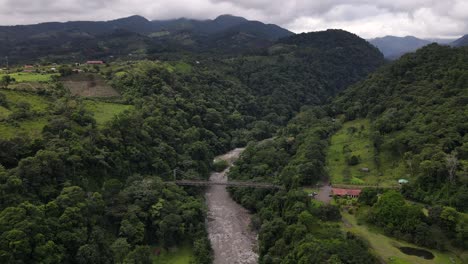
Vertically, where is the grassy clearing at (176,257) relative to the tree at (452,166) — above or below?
below

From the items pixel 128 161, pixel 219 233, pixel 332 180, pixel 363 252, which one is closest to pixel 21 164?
pixel 128 161

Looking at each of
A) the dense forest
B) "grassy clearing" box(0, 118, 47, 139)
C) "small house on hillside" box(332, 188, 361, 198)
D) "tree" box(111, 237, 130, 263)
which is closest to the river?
the dense forest

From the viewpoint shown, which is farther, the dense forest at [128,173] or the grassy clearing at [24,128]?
the grassy clearing at [24,128]

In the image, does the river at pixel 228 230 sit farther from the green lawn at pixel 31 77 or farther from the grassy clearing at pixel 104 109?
the green lawn at pixel 31 77

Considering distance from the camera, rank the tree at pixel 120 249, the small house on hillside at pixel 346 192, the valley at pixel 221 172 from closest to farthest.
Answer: the valley at pixel 221 172 → the tree at pixel 120 249 → the small house on hillside at pixel 346 192

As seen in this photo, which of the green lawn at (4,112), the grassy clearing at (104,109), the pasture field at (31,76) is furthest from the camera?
the pasture field at (31,76)

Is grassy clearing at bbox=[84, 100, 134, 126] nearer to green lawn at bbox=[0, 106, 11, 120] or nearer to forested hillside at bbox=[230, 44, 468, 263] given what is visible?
green lawn at bbox=[0, 106, 11, 120]

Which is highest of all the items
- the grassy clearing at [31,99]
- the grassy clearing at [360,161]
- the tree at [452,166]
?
the grassy clearing at [31,99]

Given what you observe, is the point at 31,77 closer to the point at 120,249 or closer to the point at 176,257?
the point at 120,249

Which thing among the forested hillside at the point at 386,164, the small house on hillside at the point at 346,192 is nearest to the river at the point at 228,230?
the forested hillside at the point at 386,164
